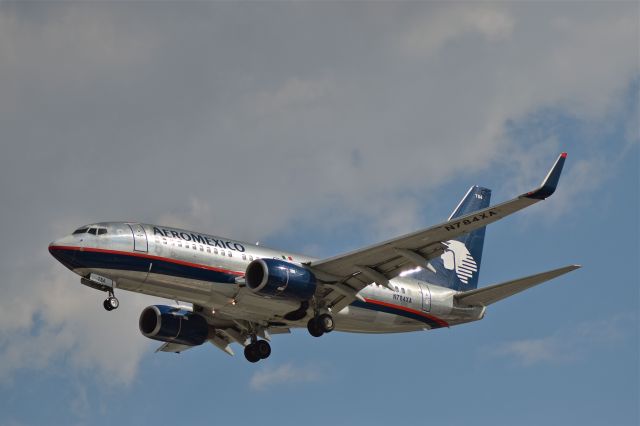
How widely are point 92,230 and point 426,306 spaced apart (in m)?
16.1

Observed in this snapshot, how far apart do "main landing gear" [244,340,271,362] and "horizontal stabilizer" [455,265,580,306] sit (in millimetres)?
9141

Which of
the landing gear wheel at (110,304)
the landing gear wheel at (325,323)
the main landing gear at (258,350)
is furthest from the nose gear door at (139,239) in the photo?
the main landing gear at (258,350)

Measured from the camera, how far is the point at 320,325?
1923 inches

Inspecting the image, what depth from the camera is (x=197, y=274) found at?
151 feet

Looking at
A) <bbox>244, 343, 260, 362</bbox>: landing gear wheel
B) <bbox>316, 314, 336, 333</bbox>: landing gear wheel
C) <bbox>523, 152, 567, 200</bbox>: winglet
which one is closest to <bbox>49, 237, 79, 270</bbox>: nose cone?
<bbox>244, 343, 260, 362</bbox>: landing gear wheel

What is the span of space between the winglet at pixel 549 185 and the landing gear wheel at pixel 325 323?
1201 cm

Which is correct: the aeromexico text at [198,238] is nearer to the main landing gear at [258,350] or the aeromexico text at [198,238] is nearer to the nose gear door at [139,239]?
the nose gear door at [139,239]

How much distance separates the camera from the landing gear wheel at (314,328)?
48875mm

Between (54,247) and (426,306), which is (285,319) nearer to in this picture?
(426,306)

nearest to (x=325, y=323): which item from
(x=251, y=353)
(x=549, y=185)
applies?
(x=251, y=353)

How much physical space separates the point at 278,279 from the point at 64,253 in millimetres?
8613

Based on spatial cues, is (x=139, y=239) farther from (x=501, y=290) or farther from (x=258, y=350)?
(x=501, y=290)

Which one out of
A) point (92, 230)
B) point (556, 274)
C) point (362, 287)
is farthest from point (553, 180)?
point (92, 230)

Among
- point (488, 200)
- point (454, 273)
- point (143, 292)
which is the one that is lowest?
point (143, 292)
